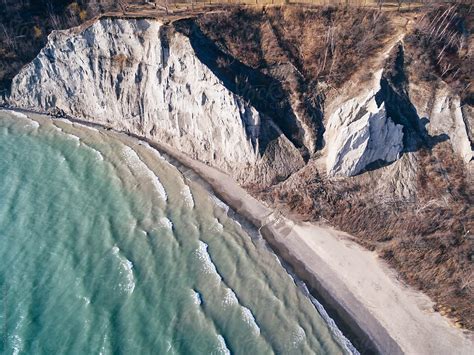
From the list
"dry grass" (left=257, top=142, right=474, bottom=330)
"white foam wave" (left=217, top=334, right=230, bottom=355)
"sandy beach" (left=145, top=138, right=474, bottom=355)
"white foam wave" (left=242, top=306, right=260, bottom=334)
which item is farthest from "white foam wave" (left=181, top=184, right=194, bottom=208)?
"white foam wave" (left=217, top=334, right=230, bottom=355)

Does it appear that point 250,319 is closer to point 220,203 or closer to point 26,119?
point 220,203

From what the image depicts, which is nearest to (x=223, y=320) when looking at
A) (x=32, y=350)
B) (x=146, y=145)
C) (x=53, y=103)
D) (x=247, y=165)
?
(x=32, y=350)

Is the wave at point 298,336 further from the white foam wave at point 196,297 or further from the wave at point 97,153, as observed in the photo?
the wave at point 97,153

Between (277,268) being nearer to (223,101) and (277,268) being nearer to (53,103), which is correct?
(223,101)

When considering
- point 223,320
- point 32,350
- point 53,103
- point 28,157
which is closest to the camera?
point 32,350

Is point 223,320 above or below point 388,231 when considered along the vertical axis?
below

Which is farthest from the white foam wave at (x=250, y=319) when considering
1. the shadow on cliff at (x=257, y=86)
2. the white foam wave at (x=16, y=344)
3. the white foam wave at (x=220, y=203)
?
the shadow on cliff at (x=257, y=86)
